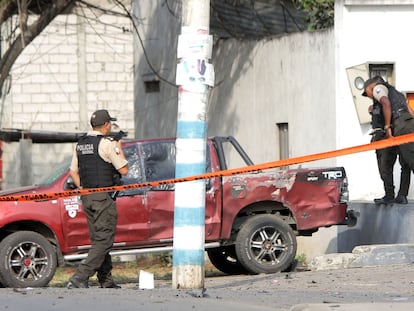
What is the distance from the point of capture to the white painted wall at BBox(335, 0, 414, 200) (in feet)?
51.0

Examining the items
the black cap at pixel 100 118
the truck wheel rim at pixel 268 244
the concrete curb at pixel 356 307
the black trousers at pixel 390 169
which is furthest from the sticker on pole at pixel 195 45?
the black trousers at pixel 390 169

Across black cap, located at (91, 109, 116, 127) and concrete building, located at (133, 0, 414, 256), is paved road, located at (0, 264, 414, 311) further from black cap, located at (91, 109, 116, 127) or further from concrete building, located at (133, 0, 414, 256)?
concrete building, located at (133, 0, 414, 256)

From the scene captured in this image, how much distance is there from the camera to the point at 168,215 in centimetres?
1255

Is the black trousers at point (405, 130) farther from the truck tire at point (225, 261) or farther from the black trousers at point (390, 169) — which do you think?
the truck tire at point (225, 261)

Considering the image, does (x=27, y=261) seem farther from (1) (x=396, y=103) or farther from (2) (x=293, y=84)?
(2) (x=293, y=84)

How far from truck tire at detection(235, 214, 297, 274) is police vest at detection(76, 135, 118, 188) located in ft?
8.07

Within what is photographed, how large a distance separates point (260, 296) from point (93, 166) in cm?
236

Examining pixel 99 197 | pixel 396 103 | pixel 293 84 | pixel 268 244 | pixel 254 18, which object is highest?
pixel 254 18

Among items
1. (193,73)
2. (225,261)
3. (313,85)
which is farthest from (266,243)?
(313,85)

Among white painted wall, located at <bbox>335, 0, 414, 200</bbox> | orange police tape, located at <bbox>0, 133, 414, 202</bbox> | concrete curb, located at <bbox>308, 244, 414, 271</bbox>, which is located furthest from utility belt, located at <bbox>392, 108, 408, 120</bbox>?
white painted wall, located at <bbox>335, 0, 414, 200</bbox>

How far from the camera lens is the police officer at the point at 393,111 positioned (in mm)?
12828

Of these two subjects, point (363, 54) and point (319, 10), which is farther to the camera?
point (319, 10)

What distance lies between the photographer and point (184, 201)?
9.68 metres

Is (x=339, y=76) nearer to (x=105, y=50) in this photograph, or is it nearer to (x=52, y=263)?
(x=52, y=263)
